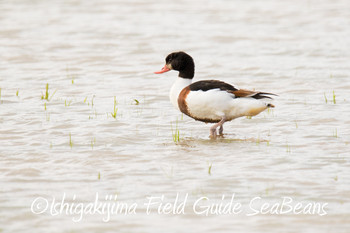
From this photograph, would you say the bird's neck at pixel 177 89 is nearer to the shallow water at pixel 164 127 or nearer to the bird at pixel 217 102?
the bird at pixel 217 102

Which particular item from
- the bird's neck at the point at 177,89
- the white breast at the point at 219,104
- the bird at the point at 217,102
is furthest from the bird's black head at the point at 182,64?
the white breast at the point at 219,104

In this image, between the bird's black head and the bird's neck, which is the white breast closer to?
the bird's neck

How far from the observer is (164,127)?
413 inches

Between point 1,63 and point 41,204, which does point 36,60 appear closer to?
point 1,63

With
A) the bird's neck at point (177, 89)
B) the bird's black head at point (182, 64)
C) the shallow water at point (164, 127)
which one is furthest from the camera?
the bird's black head at point (182, 64)

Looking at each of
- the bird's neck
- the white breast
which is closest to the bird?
the white breast

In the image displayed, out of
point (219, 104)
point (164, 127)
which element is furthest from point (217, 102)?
point (164, 127)

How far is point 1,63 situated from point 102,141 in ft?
22.5

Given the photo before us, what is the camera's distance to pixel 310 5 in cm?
2312

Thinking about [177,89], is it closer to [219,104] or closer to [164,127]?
[164,127]

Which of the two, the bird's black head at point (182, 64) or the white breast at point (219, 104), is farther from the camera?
the bird's black head at point (182, 64)

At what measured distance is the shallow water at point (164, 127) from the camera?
6.85 metres

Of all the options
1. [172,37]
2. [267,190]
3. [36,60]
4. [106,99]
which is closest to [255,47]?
[172,37]

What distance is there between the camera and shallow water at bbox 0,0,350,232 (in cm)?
685
